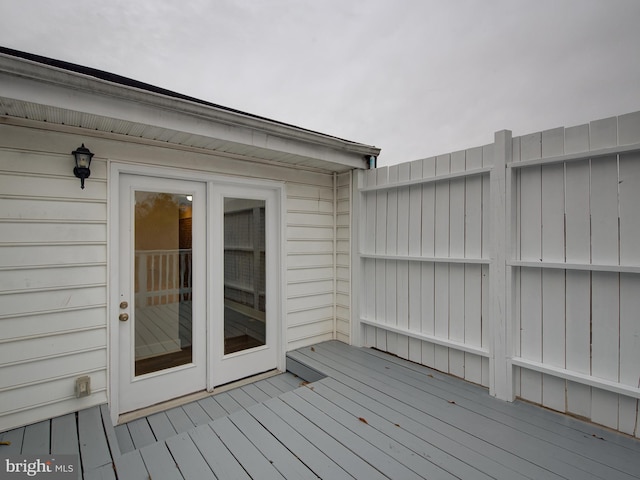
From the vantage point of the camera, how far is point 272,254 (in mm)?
3232

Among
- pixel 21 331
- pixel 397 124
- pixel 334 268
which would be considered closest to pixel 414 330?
pixel 334 268

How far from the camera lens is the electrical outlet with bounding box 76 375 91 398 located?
209 centimetres

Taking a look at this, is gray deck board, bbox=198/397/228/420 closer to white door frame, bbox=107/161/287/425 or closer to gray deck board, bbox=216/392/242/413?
gray deck board, bbox=216/392/242/413

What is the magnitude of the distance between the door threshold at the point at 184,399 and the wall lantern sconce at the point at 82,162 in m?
1.89

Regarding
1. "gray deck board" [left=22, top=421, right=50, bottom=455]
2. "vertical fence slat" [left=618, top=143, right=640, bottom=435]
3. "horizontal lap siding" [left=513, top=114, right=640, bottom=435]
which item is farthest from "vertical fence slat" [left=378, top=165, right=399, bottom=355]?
"gray deck board" [left=22, top=421, right=50, bottom=455]

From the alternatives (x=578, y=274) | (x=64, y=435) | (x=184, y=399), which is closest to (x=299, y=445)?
(x=184, y=399)

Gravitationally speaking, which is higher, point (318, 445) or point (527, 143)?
point (527, 143)

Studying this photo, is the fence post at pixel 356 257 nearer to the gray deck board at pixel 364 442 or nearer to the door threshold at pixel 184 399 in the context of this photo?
the door threshold at pixel 184 399

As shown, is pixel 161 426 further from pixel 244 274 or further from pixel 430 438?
pixel 430 438

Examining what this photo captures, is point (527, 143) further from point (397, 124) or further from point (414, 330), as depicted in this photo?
point (397, 124)

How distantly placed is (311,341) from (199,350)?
1.32m

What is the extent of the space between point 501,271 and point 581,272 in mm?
469

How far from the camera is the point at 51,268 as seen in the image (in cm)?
204

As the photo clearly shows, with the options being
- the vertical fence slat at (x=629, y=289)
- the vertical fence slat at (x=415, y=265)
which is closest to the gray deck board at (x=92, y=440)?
the vertical fence slat at (x=415, y=265)
